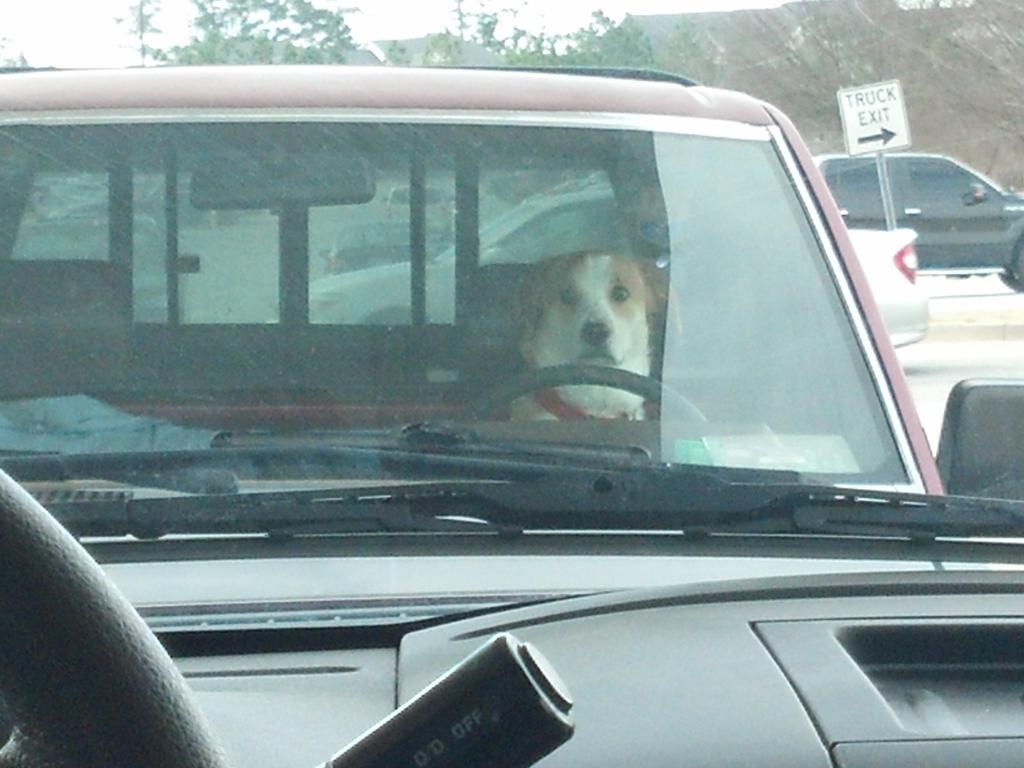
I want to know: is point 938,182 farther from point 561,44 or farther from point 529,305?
point 529,305

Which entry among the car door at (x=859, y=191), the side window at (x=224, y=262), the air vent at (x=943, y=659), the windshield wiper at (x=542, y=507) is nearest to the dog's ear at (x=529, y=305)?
the side window at (x=224, y=262)

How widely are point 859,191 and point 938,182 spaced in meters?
2.34

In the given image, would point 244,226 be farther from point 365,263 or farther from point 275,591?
point 275,591

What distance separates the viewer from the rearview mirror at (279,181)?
294cm

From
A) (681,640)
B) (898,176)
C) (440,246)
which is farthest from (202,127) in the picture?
(898,176)

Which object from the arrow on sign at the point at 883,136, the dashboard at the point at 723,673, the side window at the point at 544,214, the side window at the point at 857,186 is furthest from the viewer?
the side window at the point at 857,186

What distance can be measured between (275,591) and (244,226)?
1.01 meters

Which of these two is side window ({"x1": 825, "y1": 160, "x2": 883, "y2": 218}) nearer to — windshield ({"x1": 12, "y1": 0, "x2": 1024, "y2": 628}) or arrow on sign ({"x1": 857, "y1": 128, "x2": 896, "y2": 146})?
arrow on sign ({"x1": 857, "y1": 128, "x2": 896, "y2": 146})

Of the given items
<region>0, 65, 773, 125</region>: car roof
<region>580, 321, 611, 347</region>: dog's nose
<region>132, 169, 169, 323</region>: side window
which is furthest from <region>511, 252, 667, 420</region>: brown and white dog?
<region>132, 169, 169, 323</region>: side window

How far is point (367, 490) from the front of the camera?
7.62 ft

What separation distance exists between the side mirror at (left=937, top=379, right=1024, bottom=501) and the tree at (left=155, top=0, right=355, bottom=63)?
1402mm

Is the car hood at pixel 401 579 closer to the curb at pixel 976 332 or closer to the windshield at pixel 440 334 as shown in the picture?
the windshield at pixel 440 334

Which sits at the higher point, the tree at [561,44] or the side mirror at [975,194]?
the tree at [561,44]

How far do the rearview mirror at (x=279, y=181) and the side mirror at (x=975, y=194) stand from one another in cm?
1844
